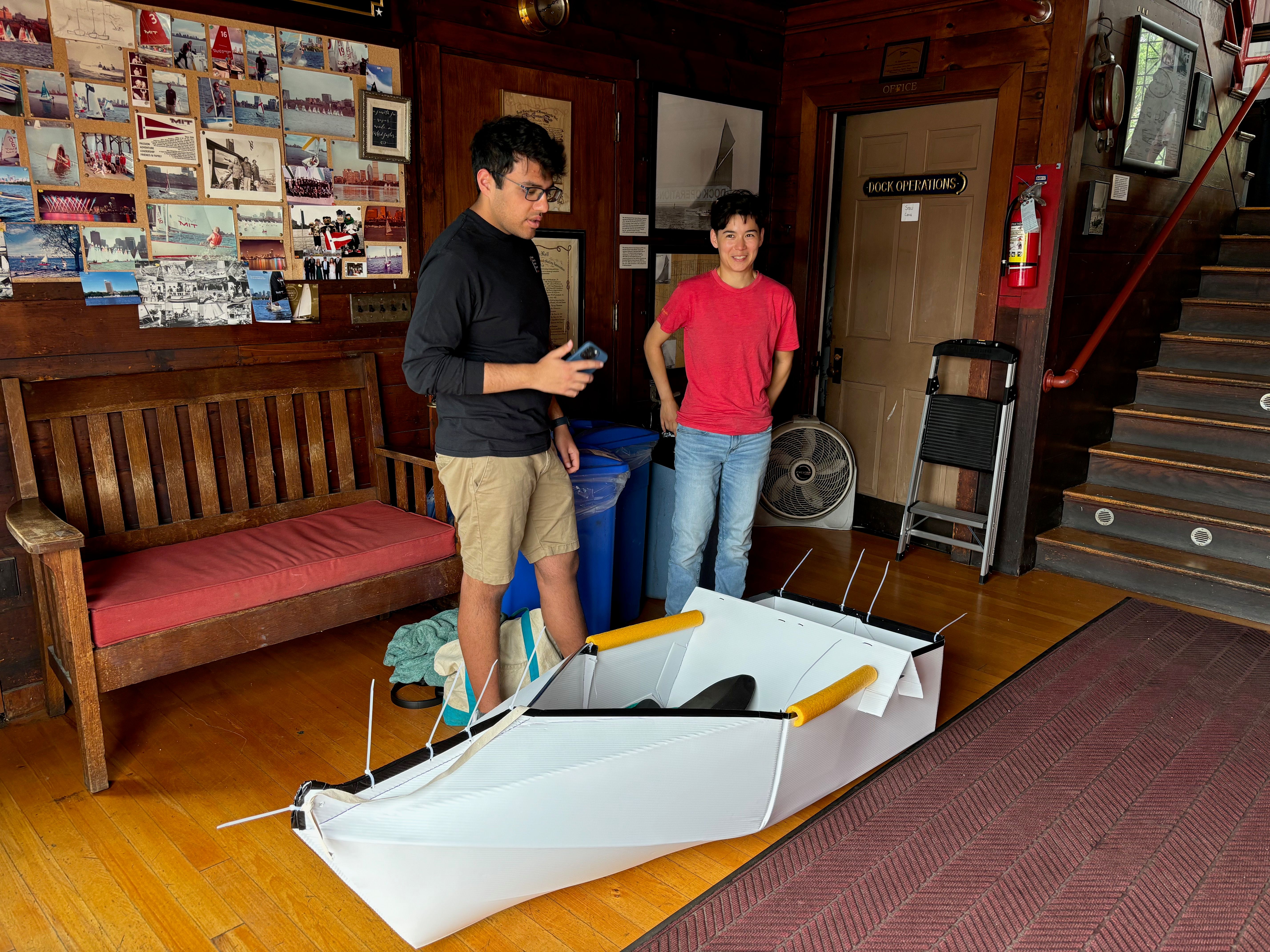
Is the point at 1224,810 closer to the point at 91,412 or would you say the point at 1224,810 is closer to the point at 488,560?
the point at 488,560

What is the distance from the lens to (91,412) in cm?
279

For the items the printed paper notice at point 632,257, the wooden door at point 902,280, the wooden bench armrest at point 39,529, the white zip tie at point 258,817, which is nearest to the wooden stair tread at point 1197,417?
the wooden door at point 902,280

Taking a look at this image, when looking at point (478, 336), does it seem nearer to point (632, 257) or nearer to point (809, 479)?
point (632, 257)

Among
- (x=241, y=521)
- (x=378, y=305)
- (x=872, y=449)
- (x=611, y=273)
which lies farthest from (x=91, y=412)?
(x=872, y=449)

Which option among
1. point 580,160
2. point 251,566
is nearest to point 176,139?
point 251,566

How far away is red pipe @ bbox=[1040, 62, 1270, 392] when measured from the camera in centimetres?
406

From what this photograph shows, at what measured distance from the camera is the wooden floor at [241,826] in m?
1.96

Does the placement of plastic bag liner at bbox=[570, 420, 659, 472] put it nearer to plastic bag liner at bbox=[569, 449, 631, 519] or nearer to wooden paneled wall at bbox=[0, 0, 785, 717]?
plastic bag liner at bbox=[569, 449, 631, 519]

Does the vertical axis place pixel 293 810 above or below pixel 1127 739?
above

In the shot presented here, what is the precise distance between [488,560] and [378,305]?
1341 millimetres

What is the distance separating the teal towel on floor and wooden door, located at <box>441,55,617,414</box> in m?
1.26

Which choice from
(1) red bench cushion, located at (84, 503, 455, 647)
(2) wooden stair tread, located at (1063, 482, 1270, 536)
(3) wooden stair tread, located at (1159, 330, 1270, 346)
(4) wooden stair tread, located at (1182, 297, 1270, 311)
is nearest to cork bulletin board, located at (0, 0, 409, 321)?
(1) red bench cushion, located at (84, 503, 455, 647)

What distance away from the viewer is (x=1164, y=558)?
407 centimetres

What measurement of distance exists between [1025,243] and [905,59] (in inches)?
43.8
